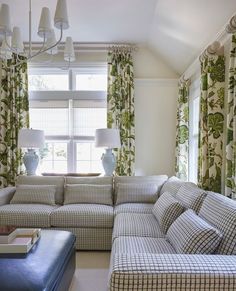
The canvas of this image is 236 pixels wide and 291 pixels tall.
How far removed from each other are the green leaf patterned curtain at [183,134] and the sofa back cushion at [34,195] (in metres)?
1.89

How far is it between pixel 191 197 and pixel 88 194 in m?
1.52

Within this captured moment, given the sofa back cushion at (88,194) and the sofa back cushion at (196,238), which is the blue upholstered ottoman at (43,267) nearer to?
the sofa back cushion at (196,238)

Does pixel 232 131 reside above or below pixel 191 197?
above

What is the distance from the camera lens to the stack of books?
2.05 m

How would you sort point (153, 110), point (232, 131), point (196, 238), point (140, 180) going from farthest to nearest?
point (153, 110), point (140, 180), point (232, 131), point (196, 238)

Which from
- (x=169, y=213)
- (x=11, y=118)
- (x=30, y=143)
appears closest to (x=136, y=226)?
(x=169, y=213)

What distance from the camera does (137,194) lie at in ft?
12.4

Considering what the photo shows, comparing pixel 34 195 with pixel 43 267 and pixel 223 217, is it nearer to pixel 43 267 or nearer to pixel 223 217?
pixel 43 267

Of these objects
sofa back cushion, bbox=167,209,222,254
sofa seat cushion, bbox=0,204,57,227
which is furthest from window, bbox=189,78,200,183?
sofa back cushion, bbox=167,209,222,254

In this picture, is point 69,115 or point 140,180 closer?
point 140,180

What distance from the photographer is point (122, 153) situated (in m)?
4.85

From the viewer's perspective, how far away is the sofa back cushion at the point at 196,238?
1.78 metres

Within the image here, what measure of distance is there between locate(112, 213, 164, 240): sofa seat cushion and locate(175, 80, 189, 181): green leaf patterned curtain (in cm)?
140

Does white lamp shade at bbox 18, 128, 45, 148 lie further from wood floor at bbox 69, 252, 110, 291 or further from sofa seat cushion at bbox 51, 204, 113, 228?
wood floor at bbox 69, 252, 110, 291
